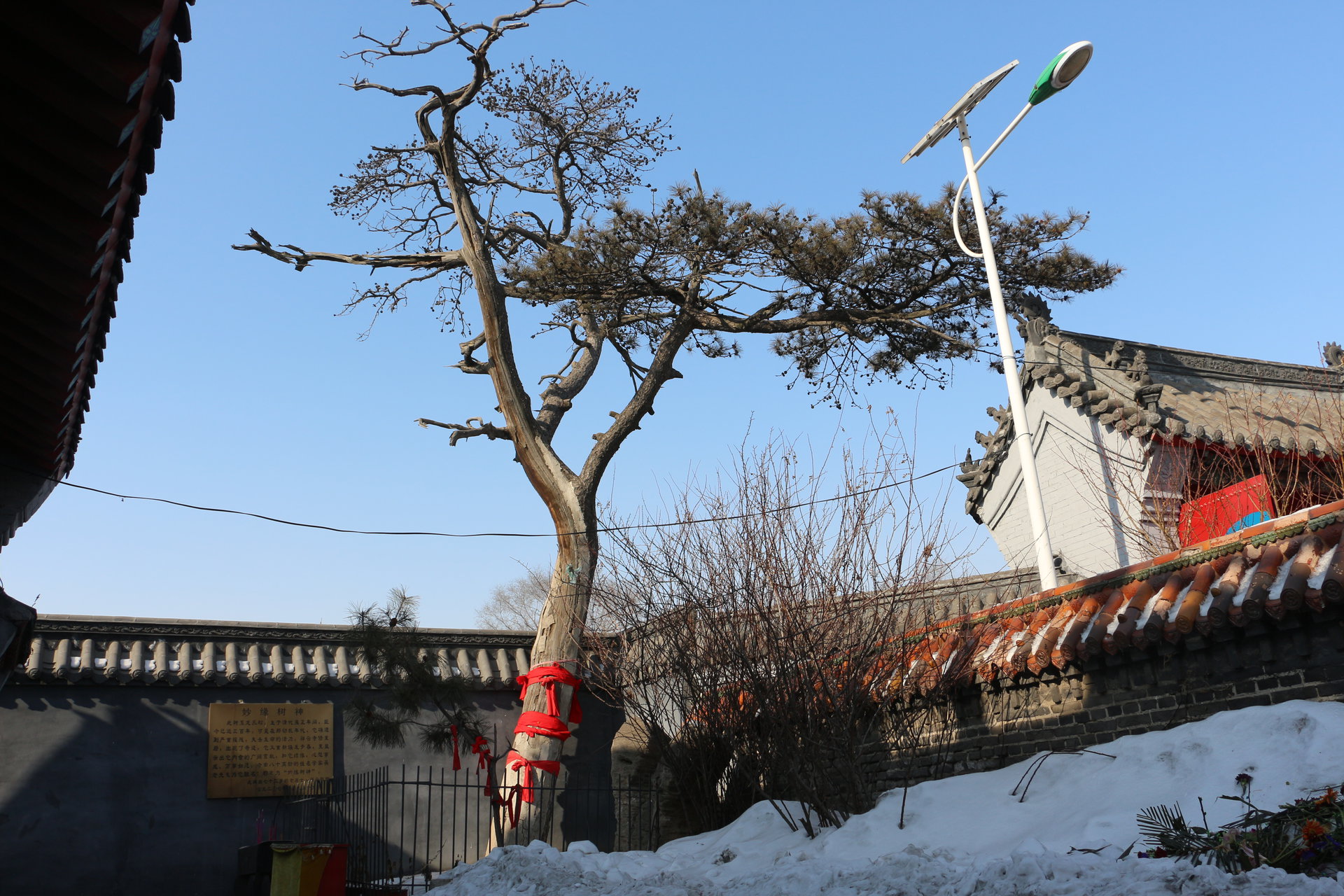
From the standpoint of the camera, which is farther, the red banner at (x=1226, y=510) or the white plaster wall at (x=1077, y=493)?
the white plaster wall at (x=1077, y=493)

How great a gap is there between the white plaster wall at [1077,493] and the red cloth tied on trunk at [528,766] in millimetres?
6370

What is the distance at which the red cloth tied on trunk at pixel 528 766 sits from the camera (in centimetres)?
938

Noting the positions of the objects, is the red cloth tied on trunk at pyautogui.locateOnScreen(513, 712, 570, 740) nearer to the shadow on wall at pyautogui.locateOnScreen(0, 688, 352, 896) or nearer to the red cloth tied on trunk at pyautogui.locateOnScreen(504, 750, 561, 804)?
the red cloth tied on trunk at pyautogui.locateOnScreen(504, 750, 561, 804)

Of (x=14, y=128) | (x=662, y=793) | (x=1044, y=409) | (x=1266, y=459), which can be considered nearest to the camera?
(x=14, y=128)

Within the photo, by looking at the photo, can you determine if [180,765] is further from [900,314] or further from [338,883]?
[900,314]

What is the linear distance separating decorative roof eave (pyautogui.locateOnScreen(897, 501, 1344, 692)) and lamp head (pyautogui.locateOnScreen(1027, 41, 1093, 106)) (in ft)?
16.5

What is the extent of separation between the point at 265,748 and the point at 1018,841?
7.91 m

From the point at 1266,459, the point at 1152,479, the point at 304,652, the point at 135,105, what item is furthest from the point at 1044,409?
the point at 135,105

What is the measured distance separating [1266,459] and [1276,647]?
578cm

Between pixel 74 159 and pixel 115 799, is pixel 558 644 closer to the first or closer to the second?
pixel 115 799

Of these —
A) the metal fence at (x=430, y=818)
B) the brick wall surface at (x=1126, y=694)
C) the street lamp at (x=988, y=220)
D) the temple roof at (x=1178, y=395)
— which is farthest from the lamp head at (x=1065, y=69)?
the metal fence at (x=430, y=818)

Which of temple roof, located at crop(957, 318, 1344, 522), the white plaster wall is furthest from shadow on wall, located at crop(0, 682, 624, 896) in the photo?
temple roof, located at crop(957, 318, 1344, 522)

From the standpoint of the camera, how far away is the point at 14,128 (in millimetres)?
3229

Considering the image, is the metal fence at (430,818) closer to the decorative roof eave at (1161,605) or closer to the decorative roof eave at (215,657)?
the decorative roof eave at (215,657)
